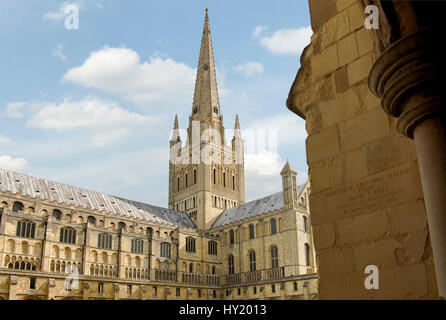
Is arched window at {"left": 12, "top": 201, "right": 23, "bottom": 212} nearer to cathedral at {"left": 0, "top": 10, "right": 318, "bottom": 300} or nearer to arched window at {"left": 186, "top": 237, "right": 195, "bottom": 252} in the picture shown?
cathedral at {"left": 0, "top": 10, "right": 318, "bottom": 300}

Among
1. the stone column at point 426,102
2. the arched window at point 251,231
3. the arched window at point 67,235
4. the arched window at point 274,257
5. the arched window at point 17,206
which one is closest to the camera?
the stone column at point 426,102

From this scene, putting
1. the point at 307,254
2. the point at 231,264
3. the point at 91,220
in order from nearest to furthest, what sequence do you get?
the point at 91,220 < the point at 307,254 < the point at 231,264

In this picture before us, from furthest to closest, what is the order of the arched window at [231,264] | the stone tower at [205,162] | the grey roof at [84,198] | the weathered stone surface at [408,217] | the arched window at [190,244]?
the stone tower at [205,162]
the arched window at [231,264]
the arched window at [190,244]
the grey roof at [84,198]
the weathered stone surface at [408,217]

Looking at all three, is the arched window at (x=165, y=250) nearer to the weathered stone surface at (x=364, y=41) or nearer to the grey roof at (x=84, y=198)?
the grey roof at (x=84, y=198)

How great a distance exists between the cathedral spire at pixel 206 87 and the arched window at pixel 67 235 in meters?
34.8

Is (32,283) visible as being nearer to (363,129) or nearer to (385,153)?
(363,129)

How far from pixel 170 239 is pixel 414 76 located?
177 feet

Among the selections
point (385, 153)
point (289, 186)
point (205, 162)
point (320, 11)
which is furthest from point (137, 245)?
point (385, 153)

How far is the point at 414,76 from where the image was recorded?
3613 mm

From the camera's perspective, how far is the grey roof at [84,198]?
4781 cm

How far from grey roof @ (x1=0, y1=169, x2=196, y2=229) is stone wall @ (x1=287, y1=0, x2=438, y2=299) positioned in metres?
46.4

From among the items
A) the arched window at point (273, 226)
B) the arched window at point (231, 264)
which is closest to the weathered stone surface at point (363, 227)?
the arched window at point (273, 226)

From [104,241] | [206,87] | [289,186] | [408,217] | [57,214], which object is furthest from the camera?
[206,87]
